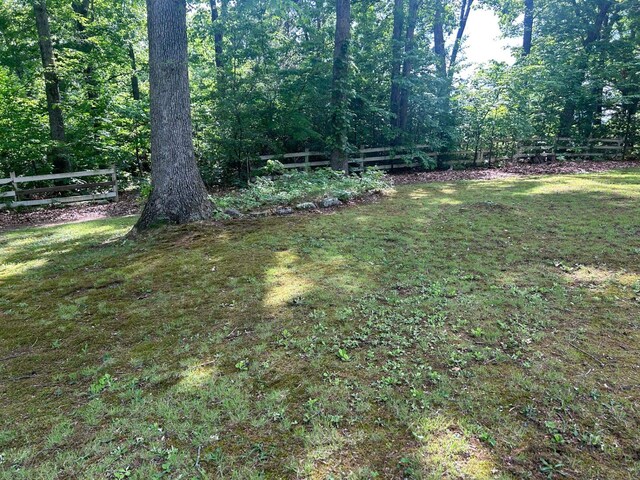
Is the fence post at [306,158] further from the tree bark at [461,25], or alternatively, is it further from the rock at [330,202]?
the tree bark at [461,25]

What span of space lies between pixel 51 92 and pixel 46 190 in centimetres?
305

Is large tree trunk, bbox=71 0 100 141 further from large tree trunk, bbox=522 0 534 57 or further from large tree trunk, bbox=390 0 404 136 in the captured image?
large tree trunk, bbox=522 0 534 57

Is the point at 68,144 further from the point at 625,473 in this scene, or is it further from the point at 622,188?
the point at 622,188

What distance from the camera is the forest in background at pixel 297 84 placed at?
11172 mm

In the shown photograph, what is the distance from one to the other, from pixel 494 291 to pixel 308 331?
180cm

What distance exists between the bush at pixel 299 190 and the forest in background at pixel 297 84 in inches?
117

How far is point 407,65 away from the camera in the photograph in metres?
13.7

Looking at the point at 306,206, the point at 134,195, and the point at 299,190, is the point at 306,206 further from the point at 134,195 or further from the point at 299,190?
the point at 134,195

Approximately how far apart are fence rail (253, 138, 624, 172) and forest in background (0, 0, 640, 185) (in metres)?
0.38

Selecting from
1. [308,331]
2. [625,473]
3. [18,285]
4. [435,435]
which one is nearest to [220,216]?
[18,285]

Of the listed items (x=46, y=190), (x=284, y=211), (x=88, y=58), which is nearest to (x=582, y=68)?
(x=284, y=211)

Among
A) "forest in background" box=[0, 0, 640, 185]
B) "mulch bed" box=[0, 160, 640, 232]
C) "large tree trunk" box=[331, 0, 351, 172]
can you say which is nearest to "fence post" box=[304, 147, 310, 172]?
"forest in background" box=[0, 0, 640, 185]

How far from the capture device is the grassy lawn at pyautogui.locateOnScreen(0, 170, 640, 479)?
5.93ft

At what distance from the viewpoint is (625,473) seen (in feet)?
5.49
